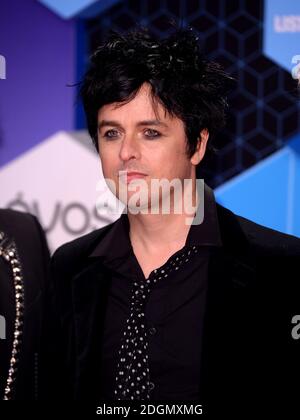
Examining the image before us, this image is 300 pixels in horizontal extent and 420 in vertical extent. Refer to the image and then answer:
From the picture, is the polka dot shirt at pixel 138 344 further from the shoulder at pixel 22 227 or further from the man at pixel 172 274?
the shoulder at pixel 22 227

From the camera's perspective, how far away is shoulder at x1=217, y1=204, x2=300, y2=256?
139cm

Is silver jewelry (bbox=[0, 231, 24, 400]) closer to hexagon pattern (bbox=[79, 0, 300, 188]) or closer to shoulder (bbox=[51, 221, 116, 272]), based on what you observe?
shoulder (bbox=[51, 221, 116, 272])

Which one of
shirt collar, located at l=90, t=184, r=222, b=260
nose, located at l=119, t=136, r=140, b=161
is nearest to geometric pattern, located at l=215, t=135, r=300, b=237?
shirt collar, located at l=90, t=184, r=222, b=260

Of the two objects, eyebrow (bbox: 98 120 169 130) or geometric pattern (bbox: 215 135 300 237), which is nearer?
eyebrow (bbox: 98 120 169 130)

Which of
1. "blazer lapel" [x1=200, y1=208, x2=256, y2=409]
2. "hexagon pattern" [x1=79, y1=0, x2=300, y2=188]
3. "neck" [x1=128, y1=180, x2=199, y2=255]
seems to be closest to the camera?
"blazer lapel" [x1=200, y1=208, x2=256, y2=409]

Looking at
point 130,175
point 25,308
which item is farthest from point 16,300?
point 130,175

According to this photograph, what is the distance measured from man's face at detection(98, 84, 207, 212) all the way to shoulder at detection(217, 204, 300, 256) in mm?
188

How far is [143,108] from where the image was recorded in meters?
1.35

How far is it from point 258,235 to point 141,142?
0.40m

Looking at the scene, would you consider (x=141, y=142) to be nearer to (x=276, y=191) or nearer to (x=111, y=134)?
(x=111, y=134)

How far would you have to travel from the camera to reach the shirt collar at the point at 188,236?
4.53ft

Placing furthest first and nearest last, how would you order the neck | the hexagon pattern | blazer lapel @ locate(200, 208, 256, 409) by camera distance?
1. the hexagon pattern
2. the neck
3. blazer lapel @ locate(200, 208, 256, 409)

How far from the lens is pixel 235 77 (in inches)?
60.8

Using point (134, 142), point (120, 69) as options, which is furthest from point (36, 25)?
point (134, 142)
